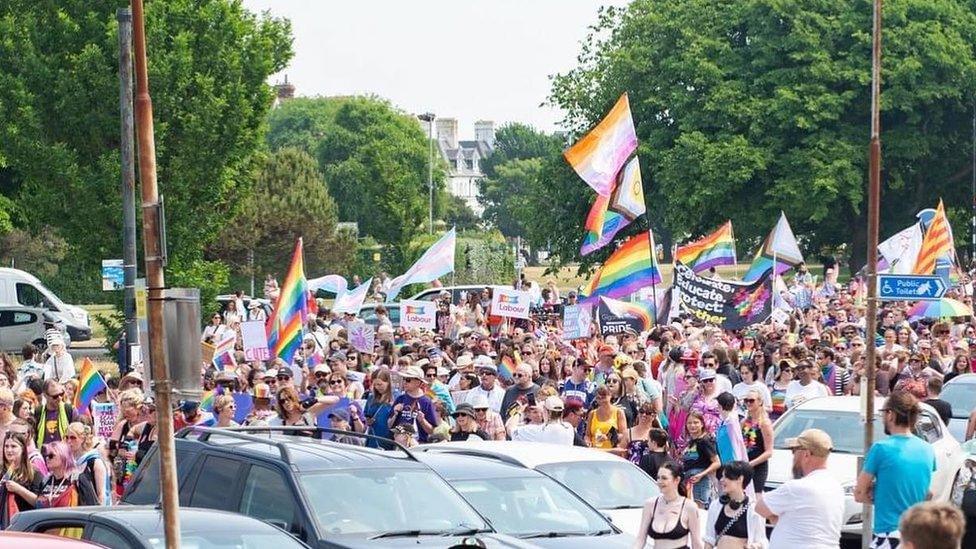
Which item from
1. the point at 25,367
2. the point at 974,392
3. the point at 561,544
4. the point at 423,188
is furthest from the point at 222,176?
the point at 423,188

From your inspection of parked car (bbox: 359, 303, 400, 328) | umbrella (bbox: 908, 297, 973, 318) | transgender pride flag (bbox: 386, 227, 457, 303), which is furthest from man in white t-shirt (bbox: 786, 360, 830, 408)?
parked car (bbox: 359, 303, 400, 328)

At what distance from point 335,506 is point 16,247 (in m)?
51.2

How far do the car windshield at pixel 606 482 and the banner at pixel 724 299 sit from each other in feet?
40.4

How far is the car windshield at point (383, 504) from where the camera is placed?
11.2m

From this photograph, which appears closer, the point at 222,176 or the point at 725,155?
the point at 222,176

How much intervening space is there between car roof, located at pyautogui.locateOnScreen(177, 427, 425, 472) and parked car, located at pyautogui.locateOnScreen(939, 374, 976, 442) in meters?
8.39

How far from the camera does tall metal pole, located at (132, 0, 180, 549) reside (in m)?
9.72

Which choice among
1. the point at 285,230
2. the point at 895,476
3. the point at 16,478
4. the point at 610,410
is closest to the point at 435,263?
the point at 610,410

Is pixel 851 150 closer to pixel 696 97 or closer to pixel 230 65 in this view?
pixel 696 97

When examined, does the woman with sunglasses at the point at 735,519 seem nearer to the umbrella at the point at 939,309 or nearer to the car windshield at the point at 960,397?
the car windshield at the point at 960,397

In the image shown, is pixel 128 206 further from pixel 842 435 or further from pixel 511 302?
pixel 842 435

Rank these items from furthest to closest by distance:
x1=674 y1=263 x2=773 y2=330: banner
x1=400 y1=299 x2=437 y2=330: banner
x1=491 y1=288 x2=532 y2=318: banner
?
x1=491 y1=288 x2=532 y2=318: banner → x1=400 y1=299 x2=437 y2=330: banner → x1=674 y1=263 x2=773 y2=330: banner

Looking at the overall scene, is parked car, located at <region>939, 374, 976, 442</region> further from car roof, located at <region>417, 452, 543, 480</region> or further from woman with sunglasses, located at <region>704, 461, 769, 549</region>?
woman with sunglasses, located at <region>704, 461, 769, 549</region>

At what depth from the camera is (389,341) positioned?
23.7m
